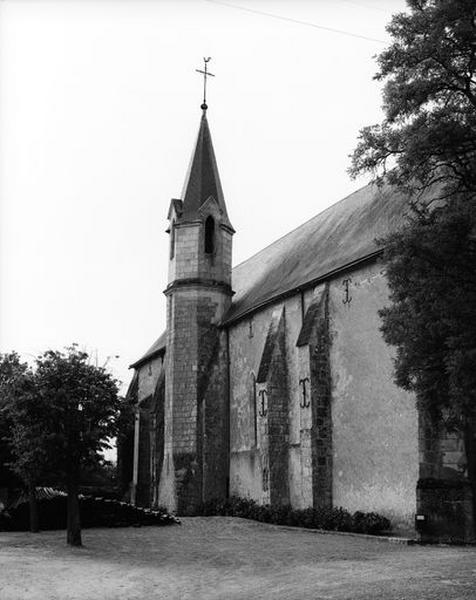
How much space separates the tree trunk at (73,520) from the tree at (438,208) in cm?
911

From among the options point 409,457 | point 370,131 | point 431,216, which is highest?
point 370,131

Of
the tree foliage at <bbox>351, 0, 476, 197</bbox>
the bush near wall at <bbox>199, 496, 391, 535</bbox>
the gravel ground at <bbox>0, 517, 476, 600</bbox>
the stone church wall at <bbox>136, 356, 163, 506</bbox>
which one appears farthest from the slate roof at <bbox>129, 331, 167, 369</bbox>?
the tree foliage at <bbox>351, 0, 476, 197</bbox>

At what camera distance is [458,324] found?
39.4 feet

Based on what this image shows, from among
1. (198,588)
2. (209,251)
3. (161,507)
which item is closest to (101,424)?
(198,588)

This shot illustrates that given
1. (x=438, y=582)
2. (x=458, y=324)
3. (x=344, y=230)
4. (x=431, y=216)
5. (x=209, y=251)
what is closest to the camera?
(x=438, y=582)

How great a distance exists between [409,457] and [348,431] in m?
3.00

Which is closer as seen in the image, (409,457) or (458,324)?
(458,324)

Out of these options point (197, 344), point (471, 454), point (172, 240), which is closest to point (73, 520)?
point (471, 454)

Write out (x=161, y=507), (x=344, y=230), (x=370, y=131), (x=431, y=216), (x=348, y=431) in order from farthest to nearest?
1. (x=161, y=507)
2. (x=344, y=230)
3. (x=348, y=431)
4. (x=370, y=131)
5. (x=431, y=216)

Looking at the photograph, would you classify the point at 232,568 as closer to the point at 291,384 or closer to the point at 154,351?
the point at 291,384

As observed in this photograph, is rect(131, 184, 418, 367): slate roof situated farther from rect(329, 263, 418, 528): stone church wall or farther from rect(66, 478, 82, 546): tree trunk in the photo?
rect(66, 478, 82, 546): tree trunk

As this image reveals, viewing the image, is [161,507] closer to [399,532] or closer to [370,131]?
[399,532]

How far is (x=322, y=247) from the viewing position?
2862 cm

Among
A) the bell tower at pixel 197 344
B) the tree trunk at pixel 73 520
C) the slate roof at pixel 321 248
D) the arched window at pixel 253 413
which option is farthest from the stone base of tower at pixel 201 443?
the tree trunk at pixel 73 520
